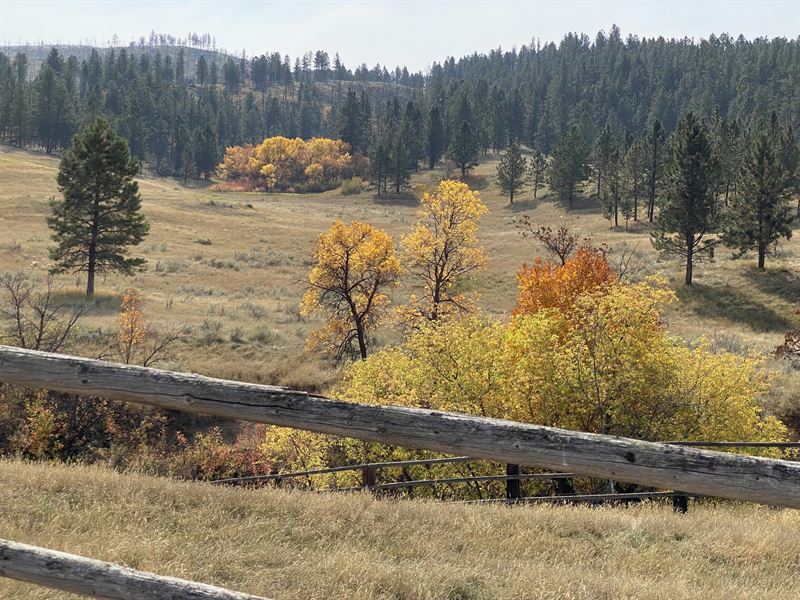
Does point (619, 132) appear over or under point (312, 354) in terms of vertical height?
over

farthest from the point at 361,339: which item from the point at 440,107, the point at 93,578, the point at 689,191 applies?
the point at 440,107

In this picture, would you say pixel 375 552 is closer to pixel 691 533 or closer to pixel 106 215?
pixel 691 533

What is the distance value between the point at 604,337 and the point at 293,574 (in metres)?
17.0

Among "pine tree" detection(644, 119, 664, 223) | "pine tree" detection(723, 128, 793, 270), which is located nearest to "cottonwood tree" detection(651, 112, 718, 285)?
"pine tree" detection(723, 128, 793, 270)

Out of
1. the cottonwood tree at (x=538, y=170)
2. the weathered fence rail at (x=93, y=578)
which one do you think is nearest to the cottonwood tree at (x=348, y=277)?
the weathered fence rail at (x=93, y=578)

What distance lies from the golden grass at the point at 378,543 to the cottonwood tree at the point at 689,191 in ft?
168

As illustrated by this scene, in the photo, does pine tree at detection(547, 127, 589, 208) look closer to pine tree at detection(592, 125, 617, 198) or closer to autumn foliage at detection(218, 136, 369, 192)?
pine tree at detection(592, 125, 617, 198)

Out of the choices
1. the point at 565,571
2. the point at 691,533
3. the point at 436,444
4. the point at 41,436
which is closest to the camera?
the point at 436,444

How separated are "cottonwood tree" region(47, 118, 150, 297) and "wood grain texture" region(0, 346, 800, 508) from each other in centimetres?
4434

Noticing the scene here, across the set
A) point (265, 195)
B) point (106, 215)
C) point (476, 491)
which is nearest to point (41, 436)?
point (476, 491)

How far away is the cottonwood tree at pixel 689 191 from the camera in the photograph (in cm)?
5362

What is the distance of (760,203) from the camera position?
178 feet

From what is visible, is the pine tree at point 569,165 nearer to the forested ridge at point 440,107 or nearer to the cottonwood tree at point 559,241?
the cottonwood tree at point 559,241

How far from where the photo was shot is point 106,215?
4706 cm
